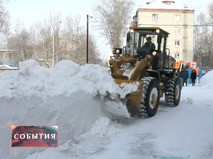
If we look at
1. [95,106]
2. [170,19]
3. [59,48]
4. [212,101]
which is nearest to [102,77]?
[95,106]

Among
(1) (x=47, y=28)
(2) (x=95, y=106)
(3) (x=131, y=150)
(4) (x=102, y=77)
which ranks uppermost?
(1) (x=47, y=28)

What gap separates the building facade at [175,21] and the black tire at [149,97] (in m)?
61.1

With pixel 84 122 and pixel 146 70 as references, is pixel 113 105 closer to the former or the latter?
pixel 84 122

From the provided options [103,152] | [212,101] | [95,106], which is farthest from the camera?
[212,101]

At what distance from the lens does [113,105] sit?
29.0 feet

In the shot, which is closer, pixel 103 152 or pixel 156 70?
pixel 103 152

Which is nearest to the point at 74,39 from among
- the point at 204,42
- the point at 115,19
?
the point at 115,19

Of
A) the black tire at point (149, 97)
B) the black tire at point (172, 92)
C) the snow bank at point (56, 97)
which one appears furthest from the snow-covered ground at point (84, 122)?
the black tire at point (172, 92)

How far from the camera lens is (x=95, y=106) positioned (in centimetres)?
864

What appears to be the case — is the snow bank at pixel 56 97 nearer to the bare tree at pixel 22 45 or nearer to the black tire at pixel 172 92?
the black tire at pixel 172 92

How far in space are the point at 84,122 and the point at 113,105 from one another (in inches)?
39.0

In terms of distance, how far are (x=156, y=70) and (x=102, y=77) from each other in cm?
299

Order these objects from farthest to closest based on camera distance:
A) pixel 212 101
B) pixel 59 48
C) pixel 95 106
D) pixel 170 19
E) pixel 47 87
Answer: pixel 170 19 < pixel 59 48 < pixel 212 101 < pixel 95 106 < pixel 47 87

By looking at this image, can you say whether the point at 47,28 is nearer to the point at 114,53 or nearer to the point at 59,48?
the point at 59,48
